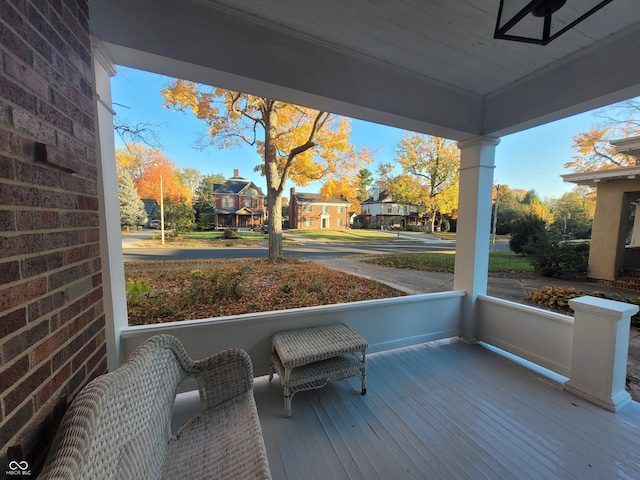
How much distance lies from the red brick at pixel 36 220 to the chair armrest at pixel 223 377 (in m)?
0.92

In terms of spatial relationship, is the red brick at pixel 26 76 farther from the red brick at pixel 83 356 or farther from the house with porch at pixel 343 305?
the red brick at pixel 83 356

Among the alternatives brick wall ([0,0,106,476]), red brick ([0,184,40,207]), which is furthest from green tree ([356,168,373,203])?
red brick ([0,184,40,207])

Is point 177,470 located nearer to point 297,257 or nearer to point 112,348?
point 112,348

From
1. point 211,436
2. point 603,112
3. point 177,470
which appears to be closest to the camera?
point 177,470

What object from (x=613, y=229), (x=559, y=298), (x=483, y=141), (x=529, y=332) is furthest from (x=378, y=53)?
(x=613, y=229)

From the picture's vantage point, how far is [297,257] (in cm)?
355

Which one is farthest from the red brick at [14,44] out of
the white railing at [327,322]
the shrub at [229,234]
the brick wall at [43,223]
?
the shrub at [229,234]

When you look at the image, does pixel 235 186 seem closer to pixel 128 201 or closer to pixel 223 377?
pixel 128 201

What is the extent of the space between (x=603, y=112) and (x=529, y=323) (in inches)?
129

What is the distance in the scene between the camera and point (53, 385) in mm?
851

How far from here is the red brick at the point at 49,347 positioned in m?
0.78

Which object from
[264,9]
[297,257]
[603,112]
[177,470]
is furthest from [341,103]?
[603,112]

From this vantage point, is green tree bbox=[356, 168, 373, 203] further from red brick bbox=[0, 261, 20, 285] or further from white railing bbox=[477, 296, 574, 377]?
red brick bbox=[0, 261, 20, 285]

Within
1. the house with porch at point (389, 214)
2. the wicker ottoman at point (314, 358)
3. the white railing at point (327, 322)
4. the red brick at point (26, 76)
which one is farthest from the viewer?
the house with porch at point (389, 214)
